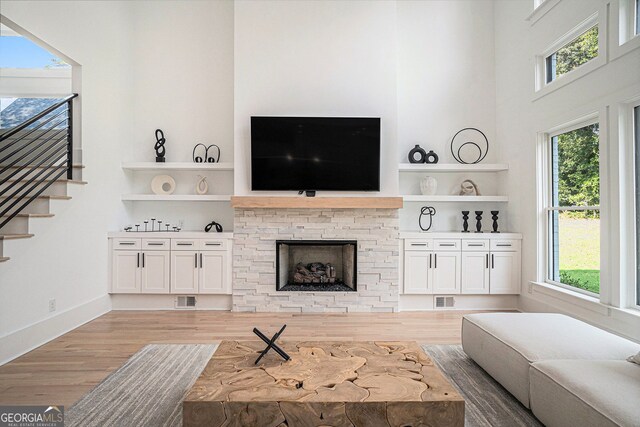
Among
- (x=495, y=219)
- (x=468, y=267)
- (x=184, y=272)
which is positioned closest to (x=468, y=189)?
(x=495, y=219)

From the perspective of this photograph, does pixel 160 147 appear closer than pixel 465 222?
No

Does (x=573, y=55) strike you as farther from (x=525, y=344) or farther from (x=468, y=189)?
(x=525, y=344)

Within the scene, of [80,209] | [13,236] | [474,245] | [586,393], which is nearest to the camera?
[586,393]

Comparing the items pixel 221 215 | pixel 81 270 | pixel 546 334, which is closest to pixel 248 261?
pixel 221 215

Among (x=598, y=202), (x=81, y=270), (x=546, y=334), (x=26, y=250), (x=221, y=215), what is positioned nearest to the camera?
(x=546, y=334)

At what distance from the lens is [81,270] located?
4051 millimetres

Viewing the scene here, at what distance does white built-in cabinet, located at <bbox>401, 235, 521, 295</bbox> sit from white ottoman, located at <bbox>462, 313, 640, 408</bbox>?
1727 mm

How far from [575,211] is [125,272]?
5.03 m

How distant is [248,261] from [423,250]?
2.15 metres

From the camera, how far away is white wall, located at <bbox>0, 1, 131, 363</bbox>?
3168mm

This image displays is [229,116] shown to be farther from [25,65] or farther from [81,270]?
[25,65]

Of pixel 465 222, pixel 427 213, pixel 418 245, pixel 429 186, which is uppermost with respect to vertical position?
pixel 429 186

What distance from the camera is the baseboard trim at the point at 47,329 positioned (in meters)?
3.03

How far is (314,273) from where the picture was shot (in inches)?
196
